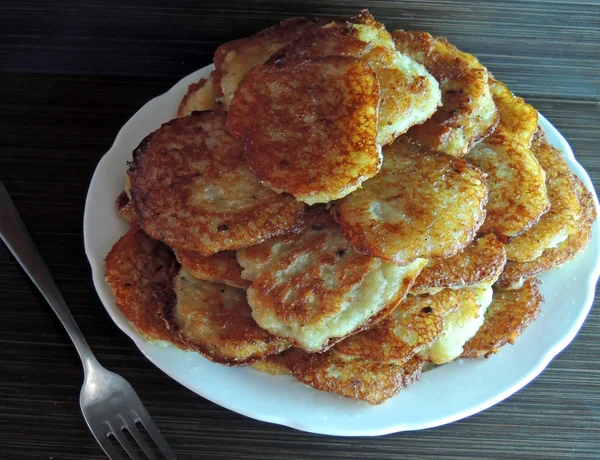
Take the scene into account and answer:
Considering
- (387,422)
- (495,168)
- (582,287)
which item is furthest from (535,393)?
(495,168)

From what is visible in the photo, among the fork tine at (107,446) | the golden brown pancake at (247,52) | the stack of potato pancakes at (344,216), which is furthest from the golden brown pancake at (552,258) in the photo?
the fork tine at (107,446)

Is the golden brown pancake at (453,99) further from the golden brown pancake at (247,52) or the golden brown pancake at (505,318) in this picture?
the golden brown pancake at (505,318)

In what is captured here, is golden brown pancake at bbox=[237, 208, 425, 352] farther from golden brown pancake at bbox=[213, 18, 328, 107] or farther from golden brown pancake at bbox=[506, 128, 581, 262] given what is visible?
golden brown pancake at bbox=[213, 18, 328, 107]

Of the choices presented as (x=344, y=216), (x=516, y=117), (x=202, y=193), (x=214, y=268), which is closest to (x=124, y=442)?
(x=214, y=268)

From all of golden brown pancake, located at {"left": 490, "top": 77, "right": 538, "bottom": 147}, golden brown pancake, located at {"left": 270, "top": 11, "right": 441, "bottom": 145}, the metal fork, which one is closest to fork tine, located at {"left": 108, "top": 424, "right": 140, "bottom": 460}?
the metal fork

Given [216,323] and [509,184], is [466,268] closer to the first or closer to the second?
[509,184]
